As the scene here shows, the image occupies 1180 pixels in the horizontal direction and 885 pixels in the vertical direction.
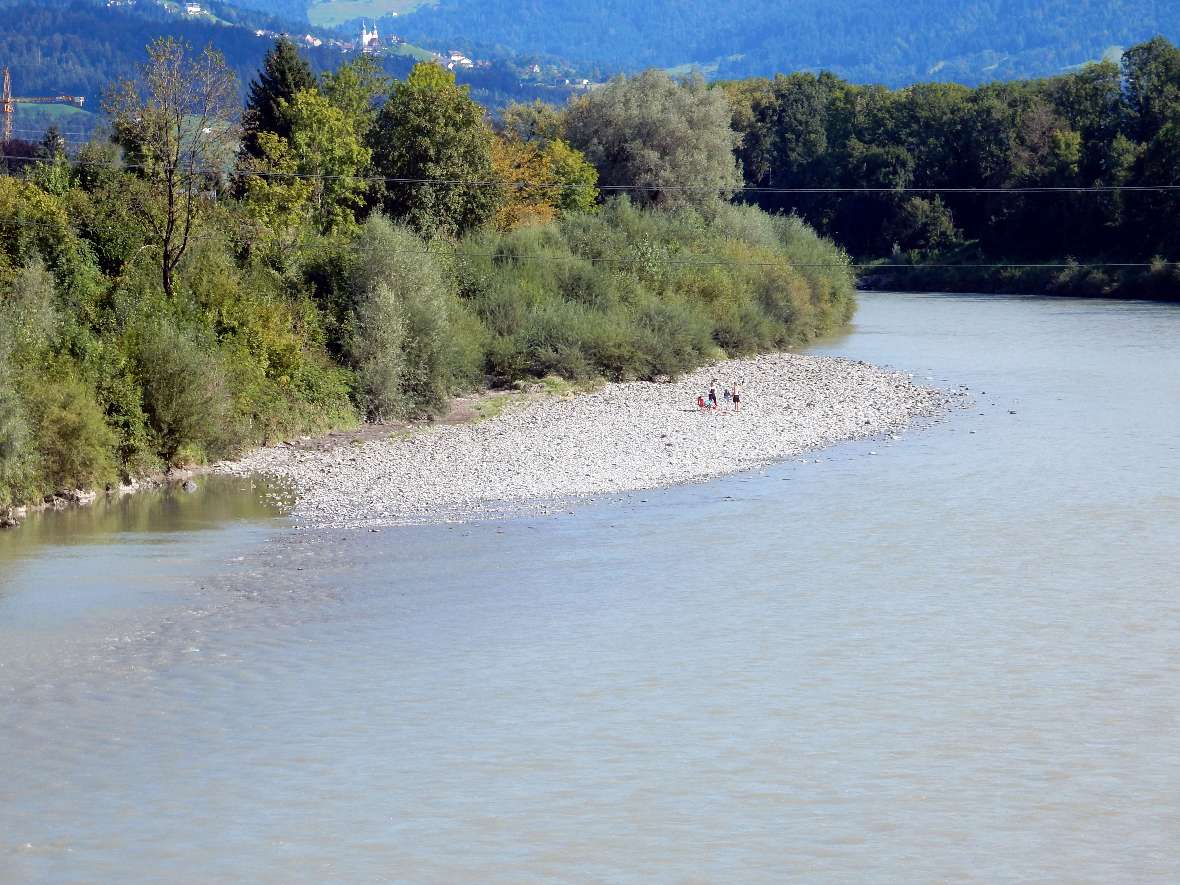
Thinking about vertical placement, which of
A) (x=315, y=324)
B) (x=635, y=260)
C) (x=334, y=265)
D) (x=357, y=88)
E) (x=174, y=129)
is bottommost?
(x=315, y=324)

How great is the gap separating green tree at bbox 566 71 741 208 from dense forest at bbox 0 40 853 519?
11 cm

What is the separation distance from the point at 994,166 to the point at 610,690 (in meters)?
88.6

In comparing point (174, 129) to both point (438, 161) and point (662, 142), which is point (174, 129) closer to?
point (438, 161)

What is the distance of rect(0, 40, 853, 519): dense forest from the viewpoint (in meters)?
28.1

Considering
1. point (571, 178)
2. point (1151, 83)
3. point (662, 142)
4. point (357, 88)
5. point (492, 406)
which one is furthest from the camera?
point (1151, 83)

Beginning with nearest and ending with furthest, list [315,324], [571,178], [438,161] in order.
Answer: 1. [315,324]
2. [438,161]
3. [571,178]

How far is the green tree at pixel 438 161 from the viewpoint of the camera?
48.4 metres

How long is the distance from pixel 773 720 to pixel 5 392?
14093 millimetres

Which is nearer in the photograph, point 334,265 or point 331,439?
point 331,439

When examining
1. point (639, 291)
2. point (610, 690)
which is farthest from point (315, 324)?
point (610, 690)

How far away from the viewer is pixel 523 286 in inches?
1772

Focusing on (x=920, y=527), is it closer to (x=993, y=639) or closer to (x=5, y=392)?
(x=993, y=639)

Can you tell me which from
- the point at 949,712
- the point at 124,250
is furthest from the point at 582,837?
the point at 124,250

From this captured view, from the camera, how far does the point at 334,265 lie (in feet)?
126
